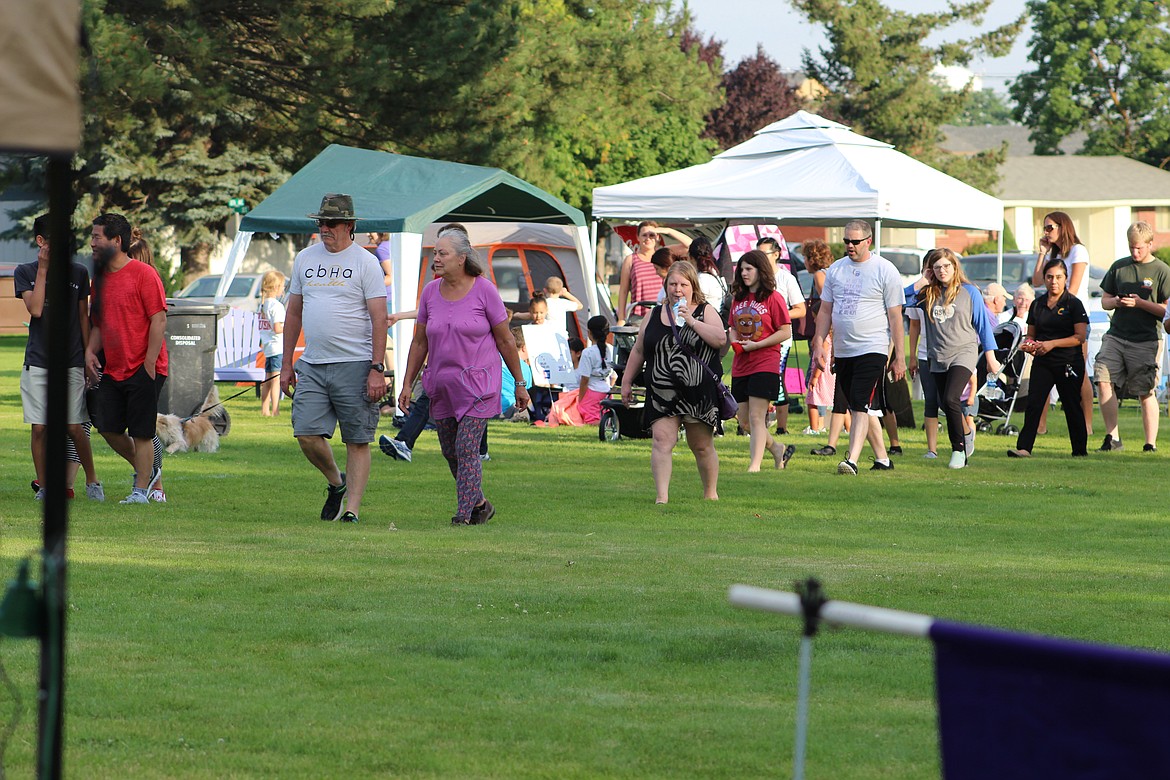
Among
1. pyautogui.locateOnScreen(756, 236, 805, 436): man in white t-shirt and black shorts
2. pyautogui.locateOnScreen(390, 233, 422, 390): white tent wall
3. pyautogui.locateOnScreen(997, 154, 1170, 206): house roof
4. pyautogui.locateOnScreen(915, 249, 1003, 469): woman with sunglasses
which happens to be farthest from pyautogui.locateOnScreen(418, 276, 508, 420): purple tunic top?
pyautogui.locateOnScreen(997, 154, 1170, 206): house roof

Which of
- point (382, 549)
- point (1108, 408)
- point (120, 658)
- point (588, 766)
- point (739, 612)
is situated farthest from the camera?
point (1108, 408)

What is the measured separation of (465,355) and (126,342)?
226cm

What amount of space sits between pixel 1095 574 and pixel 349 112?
25.9 meters

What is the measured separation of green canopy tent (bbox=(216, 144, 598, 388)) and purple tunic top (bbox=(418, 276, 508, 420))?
26.5 ft

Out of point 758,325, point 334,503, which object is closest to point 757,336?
point 758,325

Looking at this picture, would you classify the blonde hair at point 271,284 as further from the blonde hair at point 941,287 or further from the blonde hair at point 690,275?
the blonde hair at point 690,275

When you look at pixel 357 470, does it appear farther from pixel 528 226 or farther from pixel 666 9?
pixel 666 9

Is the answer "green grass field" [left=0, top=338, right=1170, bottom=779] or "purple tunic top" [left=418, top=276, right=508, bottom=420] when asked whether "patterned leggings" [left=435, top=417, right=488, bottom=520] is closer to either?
"purple tunic top" [left=418, top=276, right=508, bottom=420]

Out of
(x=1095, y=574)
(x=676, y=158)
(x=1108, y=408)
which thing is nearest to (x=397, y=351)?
(x=1108, y=408)

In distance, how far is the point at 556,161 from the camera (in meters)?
52.9

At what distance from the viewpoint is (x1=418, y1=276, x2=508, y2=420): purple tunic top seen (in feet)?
32.9

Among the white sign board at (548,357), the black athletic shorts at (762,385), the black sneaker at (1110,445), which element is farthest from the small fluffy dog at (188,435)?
the black sneaker at (1110,445)

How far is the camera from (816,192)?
60.2ft

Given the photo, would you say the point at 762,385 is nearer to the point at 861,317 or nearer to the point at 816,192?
the point at 861,317
